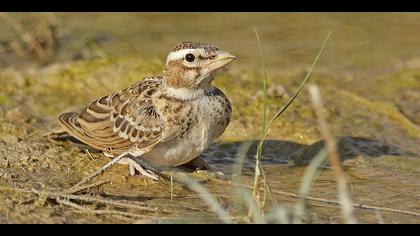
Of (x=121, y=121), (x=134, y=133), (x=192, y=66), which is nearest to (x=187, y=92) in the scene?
(x=192, y=66)

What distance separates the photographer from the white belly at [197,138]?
6.96 m

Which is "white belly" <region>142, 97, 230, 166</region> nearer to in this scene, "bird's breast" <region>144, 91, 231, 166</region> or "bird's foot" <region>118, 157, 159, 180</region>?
"bird's breast" <region>144, 91, 231, 166</region>

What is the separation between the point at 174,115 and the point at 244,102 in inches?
89.8

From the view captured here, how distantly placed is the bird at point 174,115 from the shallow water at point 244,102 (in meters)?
0.22

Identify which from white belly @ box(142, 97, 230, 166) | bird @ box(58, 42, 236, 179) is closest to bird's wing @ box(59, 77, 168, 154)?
bird @ box(58, 42, 236, 179)

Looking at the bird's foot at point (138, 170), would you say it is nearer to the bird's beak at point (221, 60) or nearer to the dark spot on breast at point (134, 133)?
the dark spot on breast at point (134, 133)

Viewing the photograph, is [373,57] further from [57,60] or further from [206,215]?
[206,215]

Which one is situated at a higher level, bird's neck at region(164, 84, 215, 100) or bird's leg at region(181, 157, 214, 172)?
bird's neck at region(164, 84, 215, 100)

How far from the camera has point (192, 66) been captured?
7.04m

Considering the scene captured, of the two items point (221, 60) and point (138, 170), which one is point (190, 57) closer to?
point (221, 60)

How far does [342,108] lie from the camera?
9.26 m

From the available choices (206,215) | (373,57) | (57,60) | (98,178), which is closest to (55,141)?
(98,178)

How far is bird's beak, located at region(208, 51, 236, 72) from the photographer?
6926 millimetres

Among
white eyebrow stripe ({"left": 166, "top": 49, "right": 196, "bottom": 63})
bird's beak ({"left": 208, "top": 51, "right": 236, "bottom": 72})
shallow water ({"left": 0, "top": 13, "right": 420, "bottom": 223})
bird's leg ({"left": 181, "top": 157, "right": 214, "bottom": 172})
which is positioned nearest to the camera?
shallow water ({"left": 0, "top": 13, "right": 420, "bottom": 223})
